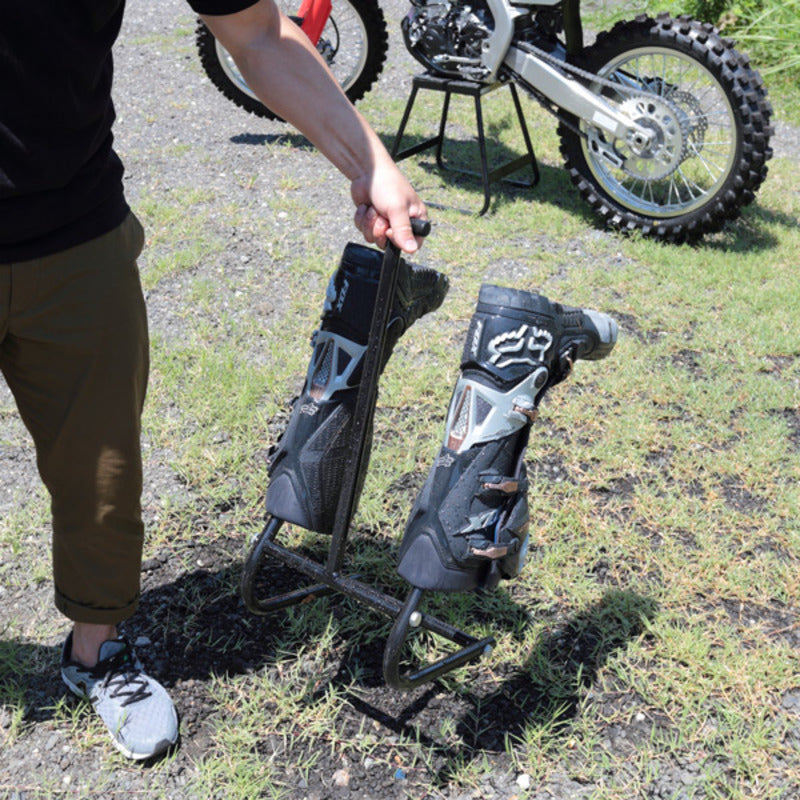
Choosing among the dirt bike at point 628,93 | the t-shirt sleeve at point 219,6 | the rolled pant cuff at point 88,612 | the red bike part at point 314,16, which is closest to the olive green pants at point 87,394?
the rolled pant cuff at point 88,612

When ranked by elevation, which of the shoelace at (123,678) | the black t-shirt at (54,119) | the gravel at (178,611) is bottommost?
the gravel at (178,611)

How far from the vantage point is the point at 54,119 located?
4.82 feet

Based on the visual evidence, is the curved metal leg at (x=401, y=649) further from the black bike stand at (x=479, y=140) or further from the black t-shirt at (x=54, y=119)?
the black bike stand at (x=479, y=140)

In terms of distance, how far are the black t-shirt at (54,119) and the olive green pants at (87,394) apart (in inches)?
2.2

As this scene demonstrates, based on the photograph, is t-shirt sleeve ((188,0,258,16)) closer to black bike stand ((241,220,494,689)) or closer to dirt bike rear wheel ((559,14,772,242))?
black bike stand ((241,220,494,689))

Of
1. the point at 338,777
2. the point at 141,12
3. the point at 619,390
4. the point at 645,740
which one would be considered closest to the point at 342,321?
the point at 338,777

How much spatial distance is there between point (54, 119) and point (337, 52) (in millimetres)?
4558

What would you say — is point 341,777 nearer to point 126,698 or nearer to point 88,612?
point 126,698

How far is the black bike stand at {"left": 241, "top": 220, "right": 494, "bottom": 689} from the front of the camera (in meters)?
1.73

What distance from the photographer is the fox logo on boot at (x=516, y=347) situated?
5.96ft

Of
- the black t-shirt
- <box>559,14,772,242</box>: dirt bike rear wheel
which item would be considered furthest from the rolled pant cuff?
<box>559,14,772,242</box>: dirt bike rear wheel

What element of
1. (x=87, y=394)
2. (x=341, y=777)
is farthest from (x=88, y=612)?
(x=341, y=777)

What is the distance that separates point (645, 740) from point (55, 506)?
130cm

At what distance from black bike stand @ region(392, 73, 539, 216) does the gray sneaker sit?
10.1 feet
